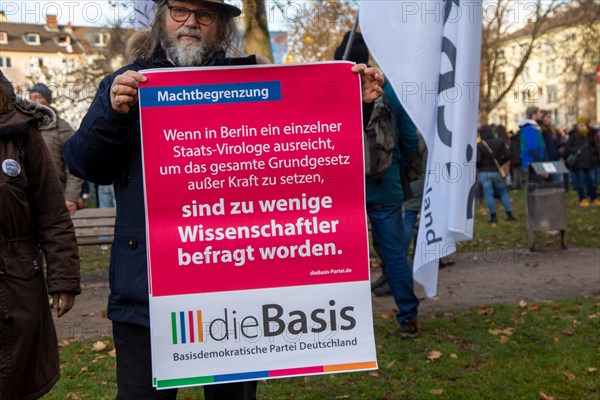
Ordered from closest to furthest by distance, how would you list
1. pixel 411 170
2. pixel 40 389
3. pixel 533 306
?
pixel 40 389 → pixel 411 170 → pixel 533 306

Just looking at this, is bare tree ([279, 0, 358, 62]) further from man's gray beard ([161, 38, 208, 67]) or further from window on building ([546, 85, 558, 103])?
window on building ([546, 85, 558, 103])

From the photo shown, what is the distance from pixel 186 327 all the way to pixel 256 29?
11.3 metres

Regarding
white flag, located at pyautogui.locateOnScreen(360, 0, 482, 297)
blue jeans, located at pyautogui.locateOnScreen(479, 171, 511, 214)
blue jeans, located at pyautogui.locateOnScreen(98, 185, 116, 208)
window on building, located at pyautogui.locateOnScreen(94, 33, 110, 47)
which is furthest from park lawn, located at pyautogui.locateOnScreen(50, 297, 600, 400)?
window on building, located at pyautogui.locateOnScreen(94, 33, 110, 47)

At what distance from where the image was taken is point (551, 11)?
31891 mm

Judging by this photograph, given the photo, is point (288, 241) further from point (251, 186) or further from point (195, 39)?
point (195, 39)

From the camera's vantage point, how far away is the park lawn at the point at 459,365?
4.83 m

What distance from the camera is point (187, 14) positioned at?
116 inches

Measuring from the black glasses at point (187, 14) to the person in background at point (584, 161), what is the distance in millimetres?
15600

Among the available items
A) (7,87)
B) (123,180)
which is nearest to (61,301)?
(123,180)

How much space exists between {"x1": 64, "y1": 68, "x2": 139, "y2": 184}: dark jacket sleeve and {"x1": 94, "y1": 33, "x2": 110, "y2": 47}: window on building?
2446 centimetres

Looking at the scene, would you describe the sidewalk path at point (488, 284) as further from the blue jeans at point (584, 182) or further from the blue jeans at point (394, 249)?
the blue jeans at point (584, 182)

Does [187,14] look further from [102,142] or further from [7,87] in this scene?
[7,87]

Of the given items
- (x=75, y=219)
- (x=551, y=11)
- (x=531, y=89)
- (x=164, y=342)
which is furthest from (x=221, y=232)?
(x=551, y=11)

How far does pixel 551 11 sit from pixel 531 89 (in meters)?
29.2
